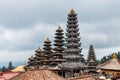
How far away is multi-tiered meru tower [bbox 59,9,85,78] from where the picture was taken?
5969 centimetres

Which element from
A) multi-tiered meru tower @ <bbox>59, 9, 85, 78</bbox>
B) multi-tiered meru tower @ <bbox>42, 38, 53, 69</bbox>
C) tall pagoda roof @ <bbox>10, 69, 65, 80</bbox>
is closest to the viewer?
tall pagoda roof @ <bbox>10, 69, 65, 80</bbox>

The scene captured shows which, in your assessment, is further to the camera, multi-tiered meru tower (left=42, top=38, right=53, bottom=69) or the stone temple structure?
multi-tiered meru tower (left=42, top=38, right=53, bottom=69)

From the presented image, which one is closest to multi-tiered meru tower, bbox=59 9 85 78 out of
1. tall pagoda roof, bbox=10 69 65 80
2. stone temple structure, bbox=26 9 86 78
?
stone temple structure, bbox=26 9 86 78

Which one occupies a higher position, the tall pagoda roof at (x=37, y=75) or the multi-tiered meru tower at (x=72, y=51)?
the multi-tiered meru tower at (x=72, y=51)

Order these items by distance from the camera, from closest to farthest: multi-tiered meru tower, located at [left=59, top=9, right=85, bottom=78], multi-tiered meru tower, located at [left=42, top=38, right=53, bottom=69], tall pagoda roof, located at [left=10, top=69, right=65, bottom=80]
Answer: tall pagoda roof, located at [left=10, top=69, right=65, bottom=80], multi-tiered meru tower, located at [left=59, top=9, right=85, bottom=78], multi-tiered meru tower, located at [left=42, top=38, right=53, bottom=69]

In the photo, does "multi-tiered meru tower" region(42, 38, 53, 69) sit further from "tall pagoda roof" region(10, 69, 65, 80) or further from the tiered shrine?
"tall pagoda roof" region(10, 69, 65, 80)

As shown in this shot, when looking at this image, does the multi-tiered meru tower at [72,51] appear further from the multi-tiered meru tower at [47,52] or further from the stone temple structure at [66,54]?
the multi-tiered meru tower at [47,52]

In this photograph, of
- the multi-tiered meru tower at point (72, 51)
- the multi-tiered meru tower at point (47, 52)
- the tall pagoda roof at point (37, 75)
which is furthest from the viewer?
the multi-tiered meru tower at point (47, 52)

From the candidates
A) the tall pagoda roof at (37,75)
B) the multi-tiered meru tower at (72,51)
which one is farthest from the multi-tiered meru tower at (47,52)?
the tall pagoda roof at (37,75)

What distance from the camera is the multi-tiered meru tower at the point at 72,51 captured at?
59.7 m

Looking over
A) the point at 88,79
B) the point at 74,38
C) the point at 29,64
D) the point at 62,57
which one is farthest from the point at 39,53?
the point at 88,79

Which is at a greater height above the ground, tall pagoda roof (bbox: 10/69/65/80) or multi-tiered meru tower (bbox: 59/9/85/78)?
multi-tiered meru tower (bbox: 59/9/85/78)

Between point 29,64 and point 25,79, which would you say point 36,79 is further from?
point 29,64

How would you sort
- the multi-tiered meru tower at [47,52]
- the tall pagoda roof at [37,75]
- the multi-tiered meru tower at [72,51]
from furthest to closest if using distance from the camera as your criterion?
the multi-tiered meru tower at [47,52]
the multi-tiered meru tower at [72,51]
the tall pagoda roof at [37,75]
